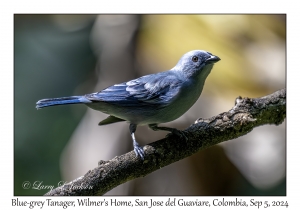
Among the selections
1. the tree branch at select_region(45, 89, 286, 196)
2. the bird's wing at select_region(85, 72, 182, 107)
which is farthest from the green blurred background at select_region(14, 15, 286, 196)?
the bird's wing at select_region(85, 72, 182, 107)

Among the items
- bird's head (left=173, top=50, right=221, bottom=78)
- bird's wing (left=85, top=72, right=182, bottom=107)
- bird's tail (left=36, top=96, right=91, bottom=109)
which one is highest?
bird's head (left=173, top=50, right=221, bottom=78)

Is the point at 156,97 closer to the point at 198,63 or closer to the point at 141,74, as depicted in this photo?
the point at 198,63

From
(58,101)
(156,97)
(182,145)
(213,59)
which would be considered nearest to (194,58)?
(213,59)

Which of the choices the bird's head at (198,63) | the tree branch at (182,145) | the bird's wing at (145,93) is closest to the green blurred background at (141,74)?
the tree branch at (182,145)

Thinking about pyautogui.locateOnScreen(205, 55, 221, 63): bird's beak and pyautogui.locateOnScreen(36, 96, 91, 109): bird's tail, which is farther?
pyautogui.locateOnScreen(205, 55, 221, 63): bird's beak

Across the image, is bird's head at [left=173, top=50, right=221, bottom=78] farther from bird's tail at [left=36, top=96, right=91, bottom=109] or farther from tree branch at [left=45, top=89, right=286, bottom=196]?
bird's tail at [left=36, top=96, right=91, bottom=109]

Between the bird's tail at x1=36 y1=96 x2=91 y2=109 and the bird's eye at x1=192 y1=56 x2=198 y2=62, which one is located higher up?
the bird's eye at x1=192 y1=56 x2=198 y2=62

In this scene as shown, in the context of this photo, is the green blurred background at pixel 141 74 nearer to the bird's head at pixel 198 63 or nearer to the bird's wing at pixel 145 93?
the bird's head at pixel 198 63
